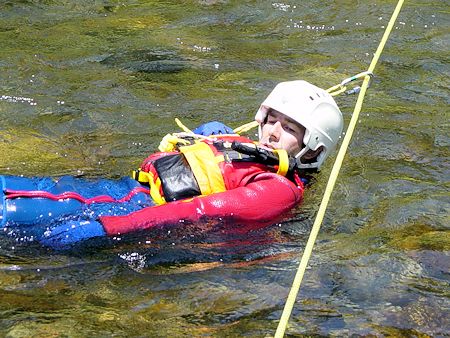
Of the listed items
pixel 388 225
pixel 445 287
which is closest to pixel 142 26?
pixel 388 225

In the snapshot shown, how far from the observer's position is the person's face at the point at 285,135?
17.5ft

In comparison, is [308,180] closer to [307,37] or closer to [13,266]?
[13,266]

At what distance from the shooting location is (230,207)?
4.83 m

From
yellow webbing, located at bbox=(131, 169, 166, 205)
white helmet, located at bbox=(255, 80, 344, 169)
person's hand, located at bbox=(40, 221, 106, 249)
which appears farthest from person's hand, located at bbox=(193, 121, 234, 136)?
person's hand, located at bbox=(40, 221, 106, 249)

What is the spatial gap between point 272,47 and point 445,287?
5.05m

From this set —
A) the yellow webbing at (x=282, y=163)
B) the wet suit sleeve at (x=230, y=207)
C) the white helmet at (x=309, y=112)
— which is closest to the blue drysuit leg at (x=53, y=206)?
the wet suit sleeve at (x=230, y=207)

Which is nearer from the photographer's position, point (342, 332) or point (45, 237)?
point (342, 332)

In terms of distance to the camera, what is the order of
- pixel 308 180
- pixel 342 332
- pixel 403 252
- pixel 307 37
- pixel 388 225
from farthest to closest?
pixel 307 37 < pixel 308 180 < pixel 388 225 < pixel 403 252 < pixel 342 332

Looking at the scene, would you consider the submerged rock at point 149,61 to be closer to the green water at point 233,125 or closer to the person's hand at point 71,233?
the green water at point 233,125

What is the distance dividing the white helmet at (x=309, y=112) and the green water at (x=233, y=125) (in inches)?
16.9

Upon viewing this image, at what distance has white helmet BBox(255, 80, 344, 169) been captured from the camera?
529 cm

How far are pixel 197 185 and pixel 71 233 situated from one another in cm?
83

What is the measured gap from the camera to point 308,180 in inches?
→ 221

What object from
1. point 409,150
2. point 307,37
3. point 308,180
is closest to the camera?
point 308,180
